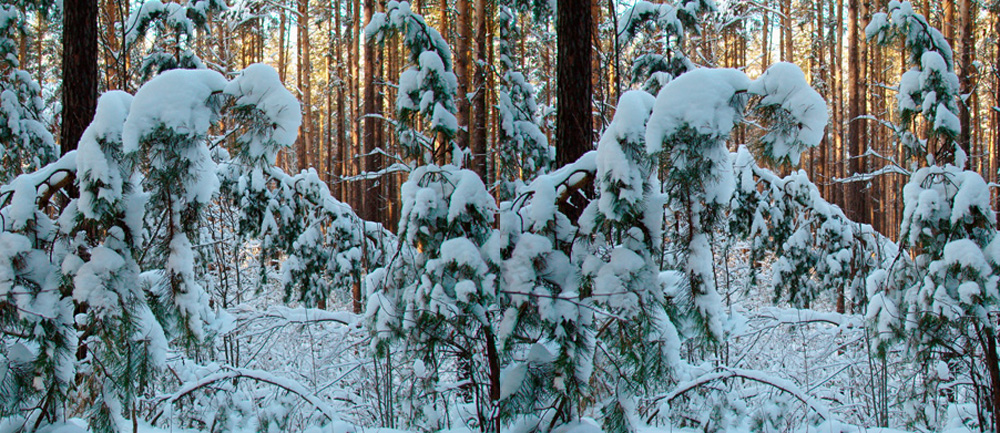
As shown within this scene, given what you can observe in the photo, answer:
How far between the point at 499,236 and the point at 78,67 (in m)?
1.74

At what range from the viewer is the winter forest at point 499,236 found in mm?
1511

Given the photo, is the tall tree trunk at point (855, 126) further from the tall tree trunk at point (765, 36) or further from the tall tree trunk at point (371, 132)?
the tall tree trunk at point (371, 132)

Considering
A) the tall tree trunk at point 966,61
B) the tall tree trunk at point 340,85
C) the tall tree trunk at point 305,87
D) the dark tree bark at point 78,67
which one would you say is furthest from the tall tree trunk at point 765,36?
the dark tree bark at point 78,67

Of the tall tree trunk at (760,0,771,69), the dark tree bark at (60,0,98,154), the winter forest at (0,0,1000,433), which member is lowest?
the winter forest at (0,0,1000,433)

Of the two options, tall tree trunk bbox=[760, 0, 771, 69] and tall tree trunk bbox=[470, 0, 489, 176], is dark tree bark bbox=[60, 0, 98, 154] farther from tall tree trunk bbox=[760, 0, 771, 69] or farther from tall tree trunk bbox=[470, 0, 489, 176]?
tall tree trunk bbox=[760, 0, 771, 69]

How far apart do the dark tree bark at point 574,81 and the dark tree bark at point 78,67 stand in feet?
5.65

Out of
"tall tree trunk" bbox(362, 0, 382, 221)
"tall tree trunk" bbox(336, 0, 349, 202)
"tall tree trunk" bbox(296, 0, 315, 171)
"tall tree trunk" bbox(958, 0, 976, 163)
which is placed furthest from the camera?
"tall tree trunk" bbox(958, 0, 976, 163)

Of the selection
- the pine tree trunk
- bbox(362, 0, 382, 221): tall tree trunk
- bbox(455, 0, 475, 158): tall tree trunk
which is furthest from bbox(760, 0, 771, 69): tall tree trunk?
bbox(362, 0, 382, 221): tall tree trunk

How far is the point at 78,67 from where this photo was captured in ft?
6.89

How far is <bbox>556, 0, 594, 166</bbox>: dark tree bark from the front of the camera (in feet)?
5.90

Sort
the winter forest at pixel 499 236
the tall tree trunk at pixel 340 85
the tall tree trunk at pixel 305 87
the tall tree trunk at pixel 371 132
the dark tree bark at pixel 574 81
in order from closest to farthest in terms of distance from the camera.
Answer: the winter forest at pixel 499 236
the dark tree bark at pixel 574 81
the tall tree trunk at pixel 371 132
the tall tree trunk at pixel 340 85
the tall tree trunk at pixel 305 87

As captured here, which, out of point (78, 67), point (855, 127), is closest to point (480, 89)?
point (78, 67)

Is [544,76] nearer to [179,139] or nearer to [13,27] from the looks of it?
[179,139]

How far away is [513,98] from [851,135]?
187 cm
